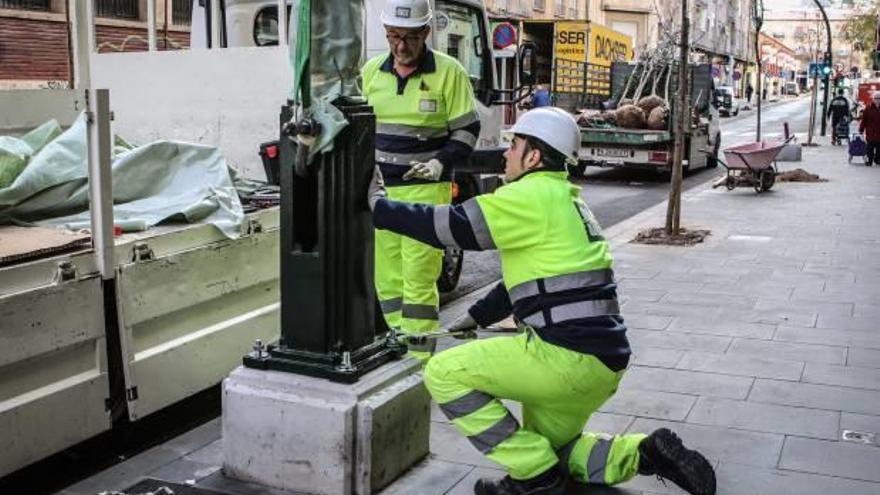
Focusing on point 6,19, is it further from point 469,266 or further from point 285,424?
point 285,424

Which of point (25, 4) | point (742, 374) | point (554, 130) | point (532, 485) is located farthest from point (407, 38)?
point (25, 4)

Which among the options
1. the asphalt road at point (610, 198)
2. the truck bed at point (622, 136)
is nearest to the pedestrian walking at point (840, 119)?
the asphalt road at point (610, 198)

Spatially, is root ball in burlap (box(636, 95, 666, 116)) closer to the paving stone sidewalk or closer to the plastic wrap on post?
the paving stone sidewalk

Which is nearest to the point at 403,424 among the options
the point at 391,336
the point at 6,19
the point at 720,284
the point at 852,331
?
the point at 391,336

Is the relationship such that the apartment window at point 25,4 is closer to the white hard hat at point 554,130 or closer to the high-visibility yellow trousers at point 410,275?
the high-visibility yellow trousers at point 410,275

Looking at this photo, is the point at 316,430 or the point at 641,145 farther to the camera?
the point at 641,145

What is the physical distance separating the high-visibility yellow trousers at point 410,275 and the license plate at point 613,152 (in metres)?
13.3

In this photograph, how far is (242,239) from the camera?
4.93m

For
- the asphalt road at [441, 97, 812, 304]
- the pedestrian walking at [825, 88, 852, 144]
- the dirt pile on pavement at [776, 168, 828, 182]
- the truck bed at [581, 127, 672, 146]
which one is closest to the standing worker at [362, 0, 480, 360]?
the asphalt road at [441, 97, 812, 304]

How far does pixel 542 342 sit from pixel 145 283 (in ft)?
5.87

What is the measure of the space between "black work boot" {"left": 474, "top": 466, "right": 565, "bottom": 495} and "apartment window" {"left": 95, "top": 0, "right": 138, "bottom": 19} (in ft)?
17.9

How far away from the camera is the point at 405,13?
4.88m

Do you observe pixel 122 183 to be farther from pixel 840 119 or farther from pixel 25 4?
pixel 840 119

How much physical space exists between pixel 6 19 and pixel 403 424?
11.7m
